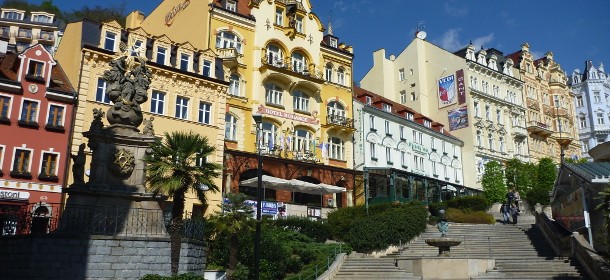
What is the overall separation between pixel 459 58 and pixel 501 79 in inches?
317

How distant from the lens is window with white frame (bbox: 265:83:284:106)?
4262 cm

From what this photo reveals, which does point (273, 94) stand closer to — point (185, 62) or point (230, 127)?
point (230, 127)

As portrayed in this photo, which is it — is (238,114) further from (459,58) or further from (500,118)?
(500,118)

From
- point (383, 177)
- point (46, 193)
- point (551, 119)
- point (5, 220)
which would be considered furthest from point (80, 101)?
point (551, 119)

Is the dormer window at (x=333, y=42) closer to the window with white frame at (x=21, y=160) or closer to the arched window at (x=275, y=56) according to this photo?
the arched window at (x=275, y=56)

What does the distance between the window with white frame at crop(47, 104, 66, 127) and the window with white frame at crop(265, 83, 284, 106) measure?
15.1 meters

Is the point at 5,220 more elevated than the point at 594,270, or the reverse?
the point at 5,220

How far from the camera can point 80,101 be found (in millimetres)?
32344

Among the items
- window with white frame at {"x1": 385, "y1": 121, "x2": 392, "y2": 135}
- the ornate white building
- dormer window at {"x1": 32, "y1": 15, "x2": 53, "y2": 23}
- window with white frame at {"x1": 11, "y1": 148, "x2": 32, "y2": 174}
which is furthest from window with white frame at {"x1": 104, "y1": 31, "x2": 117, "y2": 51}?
the ornate white building

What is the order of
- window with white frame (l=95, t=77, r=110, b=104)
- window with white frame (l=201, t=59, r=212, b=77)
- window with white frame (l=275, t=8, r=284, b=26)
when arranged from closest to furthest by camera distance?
window with white frame (l=95, t=77, r=110, b=104)
window with white frame (l=201, t=59, r=212, b=77)
window with white frame (l=275, t=8, r=284, b=26)

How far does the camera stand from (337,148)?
1826 inches

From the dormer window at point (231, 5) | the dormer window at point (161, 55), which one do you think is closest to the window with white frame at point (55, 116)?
the dormer window at point (161, 55)

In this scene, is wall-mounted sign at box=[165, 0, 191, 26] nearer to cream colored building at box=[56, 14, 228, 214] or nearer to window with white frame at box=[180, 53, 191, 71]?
cream colored building at box=[56, 14, 228, 214]

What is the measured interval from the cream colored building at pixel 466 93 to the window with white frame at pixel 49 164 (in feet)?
134
